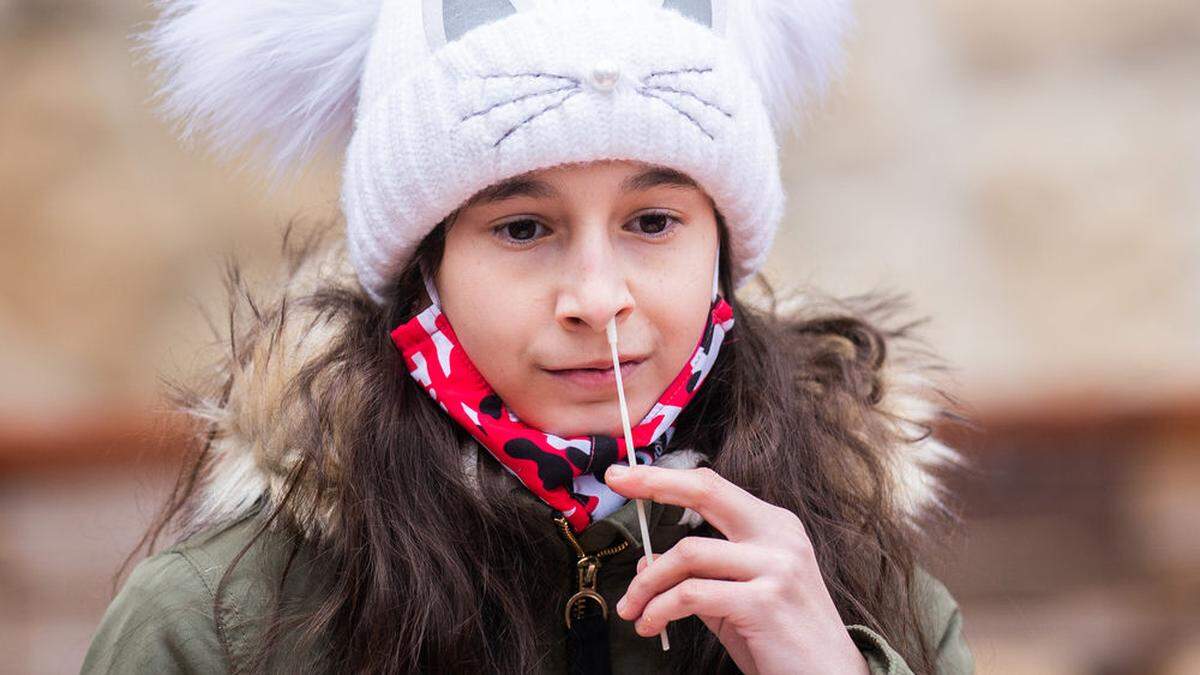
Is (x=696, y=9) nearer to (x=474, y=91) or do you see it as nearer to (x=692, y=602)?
(x=474, y=91)

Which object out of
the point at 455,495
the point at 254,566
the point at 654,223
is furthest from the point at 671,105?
the point at 254,566

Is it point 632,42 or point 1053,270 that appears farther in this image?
point 1053,270

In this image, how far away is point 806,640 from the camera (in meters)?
1.54

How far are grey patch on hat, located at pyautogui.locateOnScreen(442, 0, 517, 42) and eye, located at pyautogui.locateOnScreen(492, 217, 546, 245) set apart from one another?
224mm

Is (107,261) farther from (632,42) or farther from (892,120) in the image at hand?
(632,42)

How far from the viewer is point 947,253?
378 centimetres

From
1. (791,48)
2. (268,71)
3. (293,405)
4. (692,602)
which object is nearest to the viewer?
(692,602)

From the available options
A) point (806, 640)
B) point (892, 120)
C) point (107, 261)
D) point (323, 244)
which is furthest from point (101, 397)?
point (806, 640)

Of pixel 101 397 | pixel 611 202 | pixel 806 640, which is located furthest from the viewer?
pixel 101 397

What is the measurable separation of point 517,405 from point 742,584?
0.35 metres

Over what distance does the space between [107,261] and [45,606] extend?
2.95 ft

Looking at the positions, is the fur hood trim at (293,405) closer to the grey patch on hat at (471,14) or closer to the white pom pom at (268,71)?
the white pom pom at (268,71)

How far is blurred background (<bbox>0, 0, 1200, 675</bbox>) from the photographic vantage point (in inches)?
147

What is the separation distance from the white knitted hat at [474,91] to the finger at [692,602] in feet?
1.59
